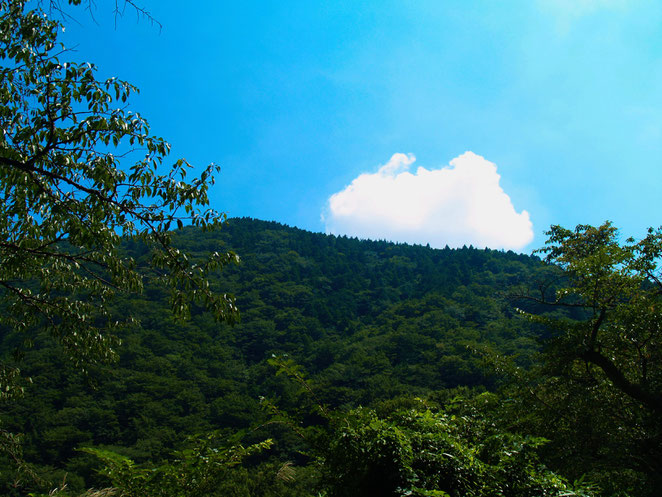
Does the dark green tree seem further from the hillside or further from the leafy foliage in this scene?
the hillside

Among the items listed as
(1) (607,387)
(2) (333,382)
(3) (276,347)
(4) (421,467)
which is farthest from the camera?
(3) (276,347)

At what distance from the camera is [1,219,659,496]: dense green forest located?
2797mm

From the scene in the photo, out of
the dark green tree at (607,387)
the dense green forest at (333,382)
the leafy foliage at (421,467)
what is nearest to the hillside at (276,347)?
the dense green forest at (333,382)

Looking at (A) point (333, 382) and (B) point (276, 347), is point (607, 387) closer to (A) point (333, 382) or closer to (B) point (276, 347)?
(A) point (333, 382)

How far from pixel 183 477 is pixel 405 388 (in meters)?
47.2

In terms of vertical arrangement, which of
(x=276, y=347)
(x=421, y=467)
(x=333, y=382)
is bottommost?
(x=333, y=382)

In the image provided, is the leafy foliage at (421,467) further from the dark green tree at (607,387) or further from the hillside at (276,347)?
the hillside at (276,347)

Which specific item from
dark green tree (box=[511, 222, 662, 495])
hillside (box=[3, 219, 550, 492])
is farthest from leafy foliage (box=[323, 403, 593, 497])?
hillside (box=[3, 219, 550, 492])

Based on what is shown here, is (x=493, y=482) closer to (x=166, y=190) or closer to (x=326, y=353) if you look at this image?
(x=166, y=190)

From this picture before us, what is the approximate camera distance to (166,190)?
4.00m

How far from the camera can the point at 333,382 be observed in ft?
170

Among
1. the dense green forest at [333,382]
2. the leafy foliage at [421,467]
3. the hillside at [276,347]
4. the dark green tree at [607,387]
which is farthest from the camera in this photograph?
the hillside at [276,347]

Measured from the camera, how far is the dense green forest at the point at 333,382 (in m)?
2.80

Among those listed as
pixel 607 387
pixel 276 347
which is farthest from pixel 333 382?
pixel 607 387
